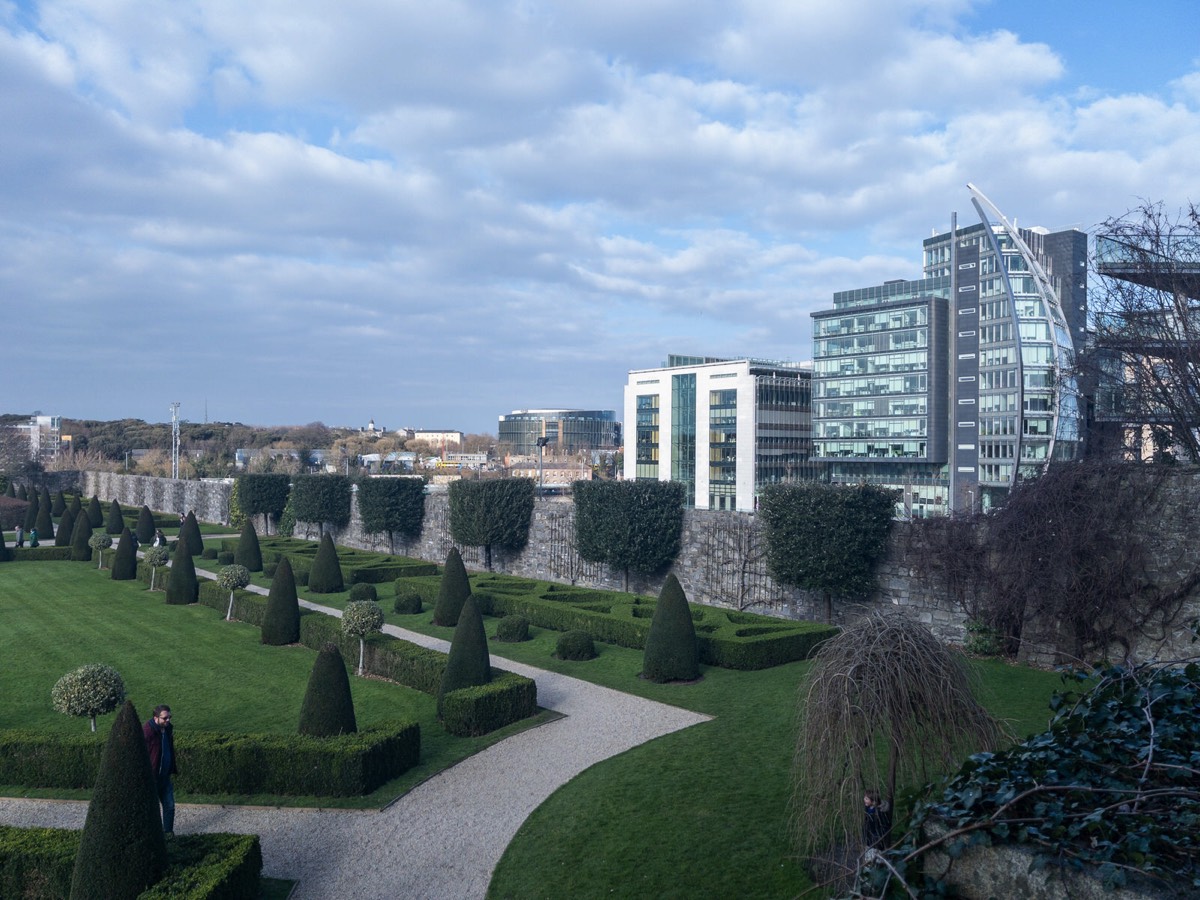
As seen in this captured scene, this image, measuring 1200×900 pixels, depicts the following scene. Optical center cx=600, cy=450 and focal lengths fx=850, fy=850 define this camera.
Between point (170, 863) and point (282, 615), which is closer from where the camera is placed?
point (170, 863)

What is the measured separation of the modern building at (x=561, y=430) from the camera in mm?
118125

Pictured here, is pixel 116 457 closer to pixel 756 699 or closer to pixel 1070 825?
pixel 756 699

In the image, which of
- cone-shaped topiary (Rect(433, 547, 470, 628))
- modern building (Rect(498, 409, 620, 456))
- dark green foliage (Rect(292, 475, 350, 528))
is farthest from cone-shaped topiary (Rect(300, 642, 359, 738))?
modern building (Rect(498, 409, 620, 456))

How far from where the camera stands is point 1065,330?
3173 centimetres

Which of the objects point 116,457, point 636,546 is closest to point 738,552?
point 636,546

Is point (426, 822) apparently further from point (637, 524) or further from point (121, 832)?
point (637, 524)

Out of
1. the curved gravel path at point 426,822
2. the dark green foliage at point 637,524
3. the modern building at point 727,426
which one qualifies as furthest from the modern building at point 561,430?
the curved gravel path at point 426,822

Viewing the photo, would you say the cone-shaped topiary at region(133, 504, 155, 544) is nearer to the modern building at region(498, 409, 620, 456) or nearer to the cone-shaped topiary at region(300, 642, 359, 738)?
the cone-shaped topiary at region(300, 642, 359, 738)

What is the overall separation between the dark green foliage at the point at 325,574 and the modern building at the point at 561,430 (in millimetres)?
86105

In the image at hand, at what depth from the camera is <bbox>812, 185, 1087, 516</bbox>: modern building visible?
165 ft

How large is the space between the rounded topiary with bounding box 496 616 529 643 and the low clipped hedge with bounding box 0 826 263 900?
11470 millimetres

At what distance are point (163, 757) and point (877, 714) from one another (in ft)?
25.3

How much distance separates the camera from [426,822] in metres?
9.91

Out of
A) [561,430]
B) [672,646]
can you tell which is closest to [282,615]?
[672,646]
